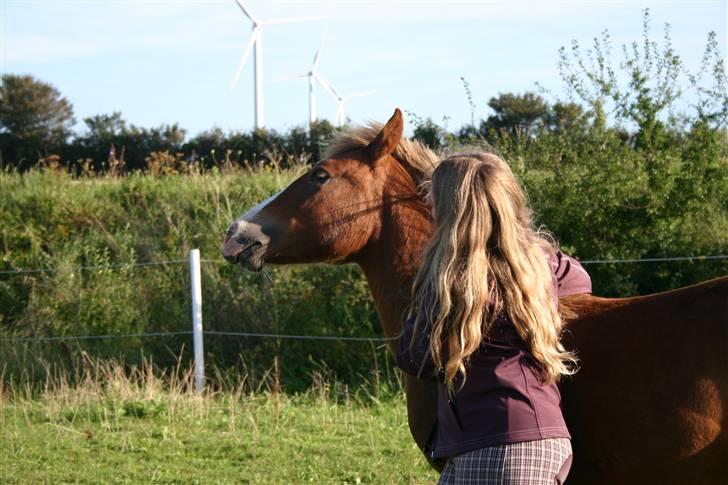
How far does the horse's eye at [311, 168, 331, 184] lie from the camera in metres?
4.03

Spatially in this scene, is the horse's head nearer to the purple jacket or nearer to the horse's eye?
the horse's eye

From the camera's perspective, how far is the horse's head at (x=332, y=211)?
13.0 ft

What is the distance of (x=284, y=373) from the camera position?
33.7 ft

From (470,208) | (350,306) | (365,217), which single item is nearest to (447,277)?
(470,208)

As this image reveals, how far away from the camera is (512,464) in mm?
2711

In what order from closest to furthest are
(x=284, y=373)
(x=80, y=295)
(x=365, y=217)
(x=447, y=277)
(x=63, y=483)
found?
(x=447, y=277), (x=365, y=217), (x=63, y=483), (x=284, y=373), (x=80, y=295)

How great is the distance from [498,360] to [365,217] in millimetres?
1311

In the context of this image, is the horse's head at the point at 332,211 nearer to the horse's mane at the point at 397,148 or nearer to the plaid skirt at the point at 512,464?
the horse's mane at the point at 397,148

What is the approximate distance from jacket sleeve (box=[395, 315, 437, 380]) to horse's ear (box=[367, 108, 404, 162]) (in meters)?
1.32

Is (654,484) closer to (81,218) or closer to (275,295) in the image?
(275,295)

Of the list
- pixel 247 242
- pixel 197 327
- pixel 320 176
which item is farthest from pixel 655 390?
pixel 197 327

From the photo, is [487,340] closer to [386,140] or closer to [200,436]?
[386,140]

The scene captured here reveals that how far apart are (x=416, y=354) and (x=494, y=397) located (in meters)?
0.28

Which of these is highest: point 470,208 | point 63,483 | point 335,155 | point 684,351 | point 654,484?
point 335,155
